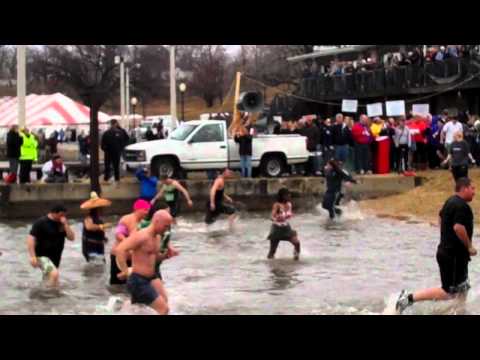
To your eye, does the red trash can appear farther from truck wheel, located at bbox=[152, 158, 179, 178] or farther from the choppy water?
the choppy water

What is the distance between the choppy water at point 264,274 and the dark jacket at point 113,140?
18.4 ft

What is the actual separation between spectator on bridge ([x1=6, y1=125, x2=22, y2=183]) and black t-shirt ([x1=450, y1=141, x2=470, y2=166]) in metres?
11.5

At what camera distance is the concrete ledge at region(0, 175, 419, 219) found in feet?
94.7

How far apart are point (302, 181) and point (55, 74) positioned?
64.8 metres

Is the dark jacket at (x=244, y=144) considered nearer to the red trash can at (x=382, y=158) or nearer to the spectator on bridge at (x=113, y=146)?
the spectator on bridge at (x=113, y=146)

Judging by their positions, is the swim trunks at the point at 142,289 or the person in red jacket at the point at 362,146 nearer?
the swim trunks at the point at 142,289

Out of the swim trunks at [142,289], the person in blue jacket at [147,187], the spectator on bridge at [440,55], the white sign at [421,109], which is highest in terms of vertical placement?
the spectator on bridge at [440,55]

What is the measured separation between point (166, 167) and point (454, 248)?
1789 centimetres

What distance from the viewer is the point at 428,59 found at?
1553 inches

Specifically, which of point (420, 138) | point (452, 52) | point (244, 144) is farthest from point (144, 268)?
point (452, 52)

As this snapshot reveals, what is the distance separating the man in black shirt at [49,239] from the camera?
51.2 ft

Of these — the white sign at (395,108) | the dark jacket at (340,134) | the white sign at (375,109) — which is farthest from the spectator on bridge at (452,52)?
the dark jacket at (340,134)

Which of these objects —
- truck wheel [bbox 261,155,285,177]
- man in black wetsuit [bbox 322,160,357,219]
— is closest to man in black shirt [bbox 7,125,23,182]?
truck wheel [bbox 261,155,285,177]
